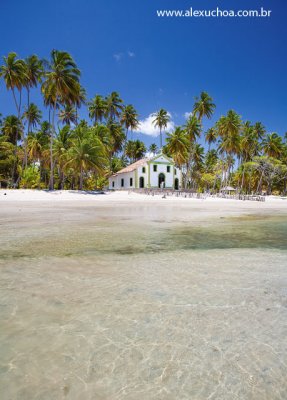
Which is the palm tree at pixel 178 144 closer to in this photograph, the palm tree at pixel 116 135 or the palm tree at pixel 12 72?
the palm tree at pixel 116 135

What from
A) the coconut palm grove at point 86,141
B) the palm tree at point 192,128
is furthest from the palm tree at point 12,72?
the palm tree at point 192,128

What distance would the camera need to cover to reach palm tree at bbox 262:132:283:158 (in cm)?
5650

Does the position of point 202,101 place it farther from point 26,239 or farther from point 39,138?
point 26,239

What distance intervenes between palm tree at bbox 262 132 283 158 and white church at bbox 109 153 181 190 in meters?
22.7

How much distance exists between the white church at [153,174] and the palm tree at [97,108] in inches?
600

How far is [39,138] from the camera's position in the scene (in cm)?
4438

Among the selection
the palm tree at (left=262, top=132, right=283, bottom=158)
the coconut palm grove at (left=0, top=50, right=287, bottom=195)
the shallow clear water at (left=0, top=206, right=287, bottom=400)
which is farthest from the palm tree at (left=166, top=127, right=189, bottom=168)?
the shallow clear water at (left=0, top=206, right=287, bottom=400)

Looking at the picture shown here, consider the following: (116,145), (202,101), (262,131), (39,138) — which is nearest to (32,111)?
(39,138)

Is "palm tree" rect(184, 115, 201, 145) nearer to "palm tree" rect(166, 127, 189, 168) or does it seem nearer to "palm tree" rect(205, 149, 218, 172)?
"palm tree" rect(166, 127, 189, 168)

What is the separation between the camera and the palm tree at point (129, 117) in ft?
200

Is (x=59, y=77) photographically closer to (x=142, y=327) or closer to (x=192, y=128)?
(x=192, y=128)

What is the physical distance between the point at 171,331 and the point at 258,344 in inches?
29.7

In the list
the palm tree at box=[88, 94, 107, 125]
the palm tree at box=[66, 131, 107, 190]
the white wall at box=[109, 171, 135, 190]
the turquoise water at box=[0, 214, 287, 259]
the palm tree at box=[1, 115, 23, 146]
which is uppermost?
the palm tree at box=[88, 94, 107, 125]

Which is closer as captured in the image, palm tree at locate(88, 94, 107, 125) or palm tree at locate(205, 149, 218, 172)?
palm tree at locate(88, 94, 107, 125)
